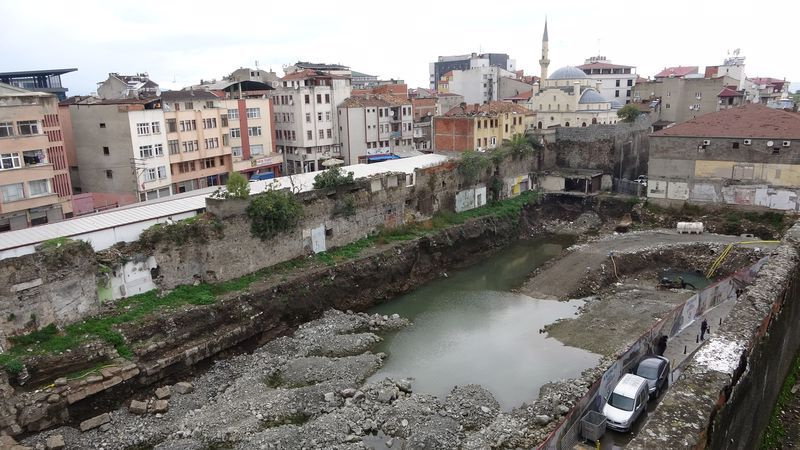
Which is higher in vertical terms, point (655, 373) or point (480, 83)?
point (480, 83)

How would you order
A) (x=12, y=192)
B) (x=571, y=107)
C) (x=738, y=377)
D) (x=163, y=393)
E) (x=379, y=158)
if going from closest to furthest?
(x=738, y=377) < (x=163, y=393) < (x=12, y=192) < (x=379, y=158) < (x=571, y=107)

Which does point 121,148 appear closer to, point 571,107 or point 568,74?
point 571,107

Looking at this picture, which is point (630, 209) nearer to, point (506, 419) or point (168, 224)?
point (506, 419)

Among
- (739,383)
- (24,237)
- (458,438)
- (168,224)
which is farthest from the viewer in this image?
(168,224)

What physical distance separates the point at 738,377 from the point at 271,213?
2023cm

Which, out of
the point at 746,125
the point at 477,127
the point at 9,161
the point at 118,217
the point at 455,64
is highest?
the point at 455,64

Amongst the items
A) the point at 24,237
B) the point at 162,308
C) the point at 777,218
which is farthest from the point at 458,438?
the point at 777,218

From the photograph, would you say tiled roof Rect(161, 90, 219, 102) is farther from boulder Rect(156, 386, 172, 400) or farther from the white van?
the white van

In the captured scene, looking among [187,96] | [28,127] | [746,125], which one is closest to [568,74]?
[746,125]

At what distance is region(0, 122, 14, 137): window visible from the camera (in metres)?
26.8

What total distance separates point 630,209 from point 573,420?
26941mm

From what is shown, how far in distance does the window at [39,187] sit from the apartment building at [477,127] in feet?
90.0

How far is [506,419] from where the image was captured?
16812 mm

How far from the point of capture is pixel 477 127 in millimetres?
42906
